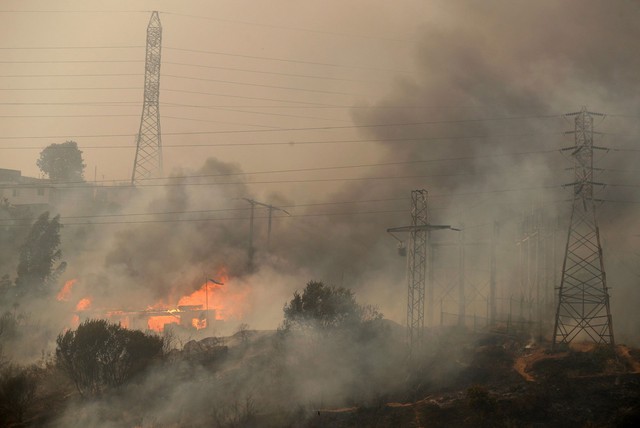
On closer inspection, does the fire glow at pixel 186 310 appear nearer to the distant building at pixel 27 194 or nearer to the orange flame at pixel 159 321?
the orange flame at pixel 159 321

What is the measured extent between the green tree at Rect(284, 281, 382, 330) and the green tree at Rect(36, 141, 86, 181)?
74.4 metres

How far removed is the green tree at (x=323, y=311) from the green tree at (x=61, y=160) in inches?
2928

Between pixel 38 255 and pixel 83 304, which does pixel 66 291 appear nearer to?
pixel 83 304

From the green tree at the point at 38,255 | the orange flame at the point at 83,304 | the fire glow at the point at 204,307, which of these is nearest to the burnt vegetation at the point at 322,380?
the fire glow at the point at 204,307

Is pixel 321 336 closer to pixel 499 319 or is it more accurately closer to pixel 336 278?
pixel 499 319

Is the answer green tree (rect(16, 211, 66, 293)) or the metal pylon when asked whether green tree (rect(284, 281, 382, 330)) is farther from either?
green tree (rect(16, 211, 66, 293))

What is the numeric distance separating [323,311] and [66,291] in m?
34.9

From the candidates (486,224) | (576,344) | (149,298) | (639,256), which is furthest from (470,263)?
(149,298)

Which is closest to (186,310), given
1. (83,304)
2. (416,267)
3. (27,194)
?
(83,304)

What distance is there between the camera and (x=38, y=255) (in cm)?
7394

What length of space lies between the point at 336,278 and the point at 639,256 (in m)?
31.7

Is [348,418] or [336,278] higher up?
[336,278]

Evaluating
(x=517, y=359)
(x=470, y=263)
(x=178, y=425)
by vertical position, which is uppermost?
(x=470, y=263)

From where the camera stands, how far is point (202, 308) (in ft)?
221
